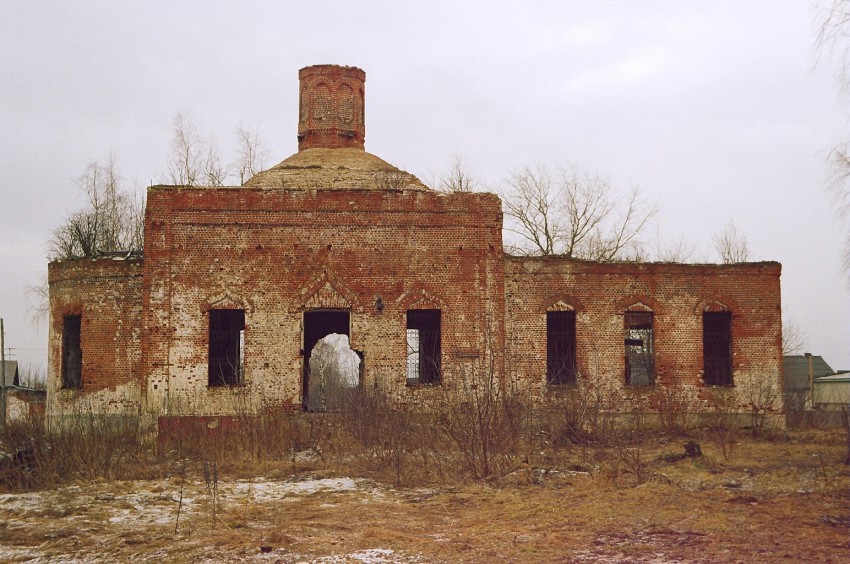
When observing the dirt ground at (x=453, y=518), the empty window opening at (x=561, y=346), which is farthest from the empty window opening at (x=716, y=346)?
the dirt ground at (x=453, y=518)

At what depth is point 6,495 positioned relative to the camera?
10977mm

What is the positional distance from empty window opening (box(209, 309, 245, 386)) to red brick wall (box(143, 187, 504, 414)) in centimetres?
44

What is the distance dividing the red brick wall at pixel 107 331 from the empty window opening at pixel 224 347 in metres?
1.64

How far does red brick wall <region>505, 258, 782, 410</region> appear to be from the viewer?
18.1 m

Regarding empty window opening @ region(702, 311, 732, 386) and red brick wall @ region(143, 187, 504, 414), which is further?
empty window opening @ region(702, 311, 732, 386)

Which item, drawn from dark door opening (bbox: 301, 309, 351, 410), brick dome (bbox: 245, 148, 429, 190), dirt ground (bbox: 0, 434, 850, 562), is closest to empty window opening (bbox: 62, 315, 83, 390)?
brick dome (bbox: 245, 148, 429, 190)

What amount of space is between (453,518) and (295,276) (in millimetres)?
8984

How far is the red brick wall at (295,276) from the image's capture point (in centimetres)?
1730

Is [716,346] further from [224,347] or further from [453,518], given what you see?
[453,518]

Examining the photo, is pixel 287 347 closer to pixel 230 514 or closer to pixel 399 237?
pixel 399 237

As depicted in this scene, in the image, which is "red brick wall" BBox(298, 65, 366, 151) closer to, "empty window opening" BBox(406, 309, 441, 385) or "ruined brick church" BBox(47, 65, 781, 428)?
"ruined brick church" BBox(47, 65, 781, 428)

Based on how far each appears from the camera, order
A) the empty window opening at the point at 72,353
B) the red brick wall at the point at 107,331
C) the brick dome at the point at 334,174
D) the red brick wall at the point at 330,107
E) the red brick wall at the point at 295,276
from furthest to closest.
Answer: the red brick wall at the point at 330,107 < the brick dome at the point at 334,174 < the empty window opening at the point at 72,353 < the red brick wall at the point at 107,331 < the red brick wall at the point at 295,276

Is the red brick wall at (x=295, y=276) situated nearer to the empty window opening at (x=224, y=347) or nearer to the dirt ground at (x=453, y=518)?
the empty window opening at (x=224, y=347)

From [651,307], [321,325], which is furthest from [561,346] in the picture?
[321,325]
